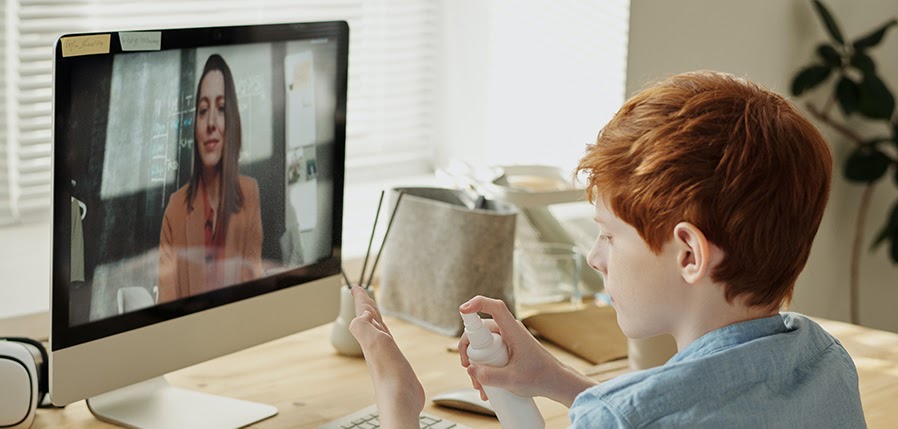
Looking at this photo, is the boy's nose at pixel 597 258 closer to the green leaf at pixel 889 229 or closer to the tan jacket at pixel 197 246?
the tan jacket at pixel 197 246

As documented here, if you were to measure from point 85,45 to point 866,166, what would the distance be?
2.34 m

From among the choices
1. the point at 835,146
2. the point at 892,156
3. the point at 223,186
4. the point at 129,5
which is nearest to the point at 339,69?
the point at 223,186

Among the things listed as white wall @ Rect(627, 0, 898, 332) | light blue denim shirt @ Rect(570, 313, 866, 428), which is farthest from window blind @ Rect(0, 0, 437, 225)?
light blue denim shirt @ Rect(570, 313, 866, 428)

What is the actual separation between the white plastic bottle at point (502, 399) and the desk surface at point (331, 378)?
29 centimetres

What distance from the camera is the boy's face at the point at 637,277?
1.13 m

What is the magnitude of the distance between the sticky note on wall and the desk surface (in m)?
0.51

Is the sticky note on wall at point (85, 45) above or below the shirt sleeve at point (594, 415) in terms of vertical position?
above

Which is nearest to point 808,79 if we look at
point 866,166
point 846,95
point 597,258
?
point 846,95

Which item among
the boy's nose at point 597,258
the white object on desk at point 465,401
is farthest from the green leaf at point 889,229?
the boy's nose at point 597,258

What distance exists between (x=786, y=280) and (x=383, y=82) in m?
1.75

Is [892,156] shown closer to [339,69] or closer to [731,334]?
[339,69]

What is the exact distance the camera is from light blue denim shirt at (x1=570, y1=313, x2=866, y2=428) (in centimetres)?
103

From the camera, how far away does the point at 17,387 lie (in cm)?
153

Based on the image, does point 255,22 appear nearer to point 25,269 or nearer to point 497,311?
point 25,269
